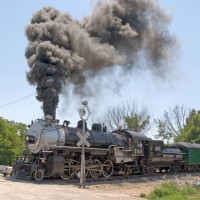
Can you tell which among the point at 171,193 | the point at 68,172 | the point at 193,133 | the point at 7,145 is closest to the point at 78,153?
the point at 68,172

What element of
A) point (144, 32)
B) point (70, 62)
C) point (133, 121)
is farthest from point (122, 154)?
point (133, 121)

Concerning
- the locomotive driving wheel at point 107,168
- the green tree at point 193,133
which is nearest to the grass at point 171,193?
the locomotive driving wheel at point 107,168

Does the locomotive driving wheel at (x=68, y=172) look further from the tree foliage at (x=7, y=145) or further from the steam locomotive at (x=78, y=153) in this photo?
the tree foliage at (x=7, y=145)

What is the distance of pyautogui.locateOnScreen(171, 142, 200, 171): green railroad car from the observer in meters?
28.9

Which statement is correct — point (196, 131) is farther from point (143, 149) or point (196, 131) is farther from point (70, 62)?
point (70, 62)

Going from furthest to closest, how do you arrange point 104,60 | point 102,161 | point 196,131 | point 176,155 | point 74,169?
point 196,131 < point 176,155 < point 104,60 < point 102,161 < point 74,169

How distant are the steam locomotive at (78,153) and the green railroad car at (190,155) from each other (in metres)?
4.41

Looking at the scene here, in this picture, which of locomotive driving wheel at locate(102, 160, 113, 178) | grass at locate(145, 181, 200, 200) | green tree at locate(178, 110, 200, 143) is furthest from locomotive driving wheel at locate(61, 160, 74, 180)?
green tree at locate(178, 110, 200, 143)

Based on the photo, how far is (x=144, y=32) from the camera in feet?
96.9

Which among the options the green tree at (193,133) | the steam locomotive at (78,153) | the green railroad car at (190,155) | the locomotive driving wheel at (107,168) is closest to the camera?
the steam locomotive at (78,153)

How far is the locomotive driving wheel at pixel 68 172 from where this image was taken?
61.9 feet

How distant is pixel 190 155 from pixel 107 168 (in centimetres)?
1022

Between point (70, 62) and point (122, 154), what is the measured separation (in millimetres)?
6036

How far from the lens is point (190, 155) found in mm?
29266
